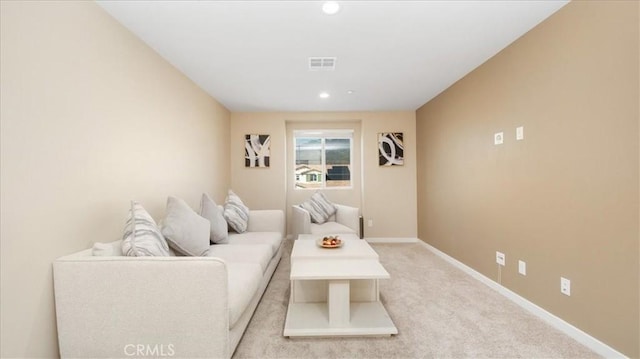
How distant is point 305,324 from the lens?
2.04 metres

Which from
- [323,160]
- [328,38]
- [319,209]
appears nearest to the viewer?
[328,38]

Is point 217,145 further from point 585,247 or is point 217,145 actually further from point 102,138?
point 585,247

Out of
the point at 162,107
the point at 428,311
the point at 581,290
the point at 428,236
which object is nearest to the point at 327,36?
the point at 162,107

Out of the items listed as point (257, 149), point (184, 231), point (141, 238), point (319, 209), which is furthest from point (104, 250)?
Result: point (257, 149)

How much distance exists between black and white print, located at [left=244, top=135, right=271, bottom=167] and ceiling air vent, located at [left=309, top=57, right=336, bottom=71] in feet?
7.20

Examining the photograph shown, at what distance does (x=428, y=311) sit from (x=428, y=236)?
232 cm

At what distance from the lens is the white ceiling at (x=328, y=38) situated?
1985mm

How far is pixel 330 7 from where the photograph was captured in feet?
6.41

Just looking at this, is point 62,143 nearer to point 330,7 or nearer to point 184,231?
point 184,231

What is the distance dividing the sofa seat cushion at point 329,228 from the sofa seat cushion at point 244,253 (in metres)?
1.19

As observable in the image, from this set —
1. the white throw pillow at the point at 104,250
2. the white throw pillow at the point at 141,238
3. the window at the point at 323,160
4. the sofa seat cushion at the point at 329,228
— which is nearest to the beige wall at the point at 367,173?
the window at the point at 323,160

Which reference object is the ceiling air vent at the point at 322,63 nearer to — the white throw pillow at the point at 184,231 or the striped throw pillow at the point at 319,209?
the white throw pillow at the point at 184,231

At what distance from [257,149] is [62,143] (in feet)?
11.1

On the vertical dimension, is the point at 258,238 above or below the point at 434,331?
above
